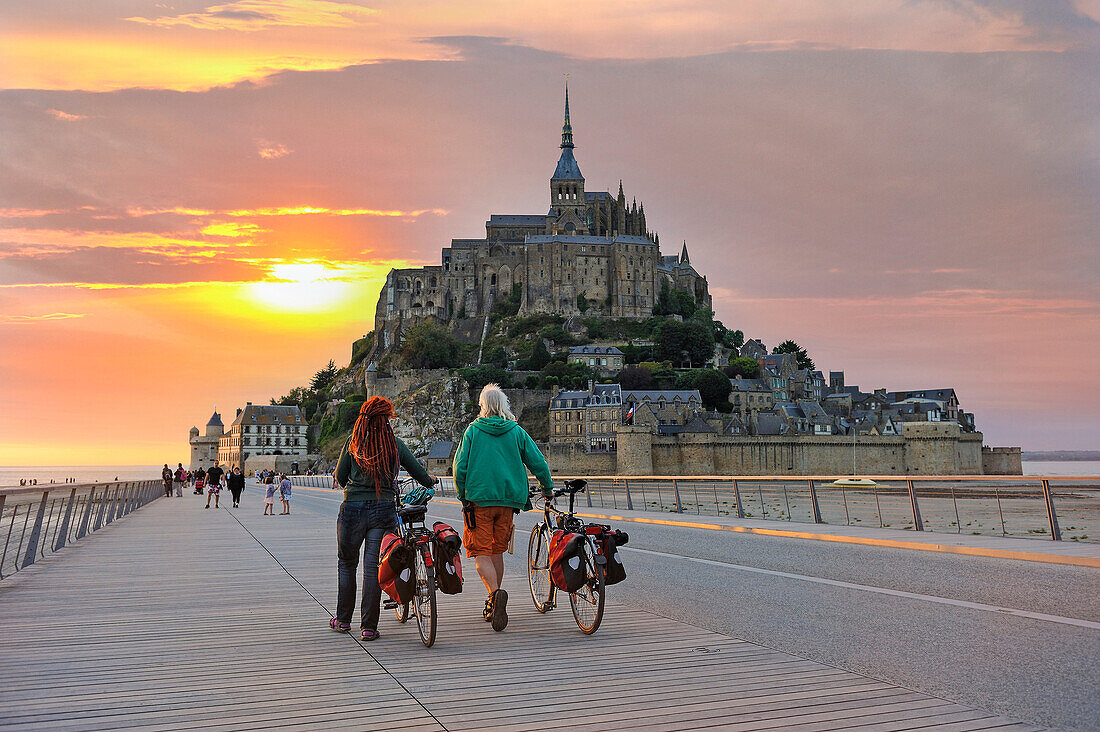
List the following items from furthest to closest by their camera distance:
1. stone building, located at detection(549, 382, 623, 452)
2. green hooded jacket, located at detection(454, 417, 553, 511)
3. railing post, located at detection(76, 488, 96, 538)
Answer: stone building, located at detection(549, 382, 623, 452), railing post, located at detection(76, 488, 96, 538), green hooded jacket, located at detection(454, 417, 553, 511)

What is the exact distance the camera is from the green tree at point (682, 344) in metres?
107

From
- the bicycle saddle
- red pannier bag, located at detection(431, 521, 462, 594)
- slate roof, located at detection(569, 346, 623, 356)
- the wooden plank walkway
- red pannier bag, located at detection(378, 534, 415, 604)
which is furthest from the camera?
slate roof, located at detection(569, 346, 623, 356)

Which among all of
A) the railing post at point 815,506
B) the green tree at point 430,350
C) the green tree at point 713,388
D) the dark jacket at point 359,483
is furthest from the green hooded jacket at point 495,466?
the green tree at point 430,350

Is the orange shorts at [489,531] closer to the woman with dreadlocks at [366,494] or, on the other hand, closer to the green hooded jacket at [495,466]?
the green hooded jacket at [495,466]

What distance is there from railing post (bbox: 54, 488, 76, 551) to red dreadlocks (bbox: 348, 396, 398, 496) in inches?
357

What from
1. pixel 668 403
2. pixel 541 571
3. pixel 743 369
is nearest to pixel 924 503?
pixel 541 571

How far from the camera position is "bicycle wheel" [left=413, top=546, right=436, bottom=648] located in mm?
5812

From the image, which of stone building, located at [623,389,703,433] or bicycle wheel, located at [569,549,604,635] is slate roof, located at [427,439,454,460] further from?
bicycle wheel, located at [569,549,604,635]

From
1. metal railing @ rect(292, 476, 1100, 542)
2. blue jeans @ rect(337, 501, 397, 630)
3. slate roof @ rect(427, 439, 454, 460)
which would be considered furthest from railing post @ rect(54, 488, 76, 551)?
slate roof @ rect(427, 439, 454, 460)

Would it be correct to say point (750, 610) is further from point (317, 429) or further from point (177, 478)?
point (317, 429)

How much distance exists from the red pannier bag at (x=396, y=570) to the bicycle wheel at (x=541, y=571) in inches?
52.1

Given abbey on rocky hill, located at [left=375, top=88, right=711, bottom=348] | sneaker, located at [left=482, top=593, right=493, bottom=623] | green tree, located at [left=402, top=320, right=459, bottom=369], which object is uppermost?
abbey on rocky hill, located at [left=375, top=88, right=711, bottom=348]

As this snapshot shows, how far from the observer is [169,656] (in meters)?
5.64

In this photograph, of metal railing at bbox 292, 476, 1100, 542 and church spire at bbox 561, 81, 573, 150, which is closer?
metal railing at bbox 292, 476, 1100, 542
